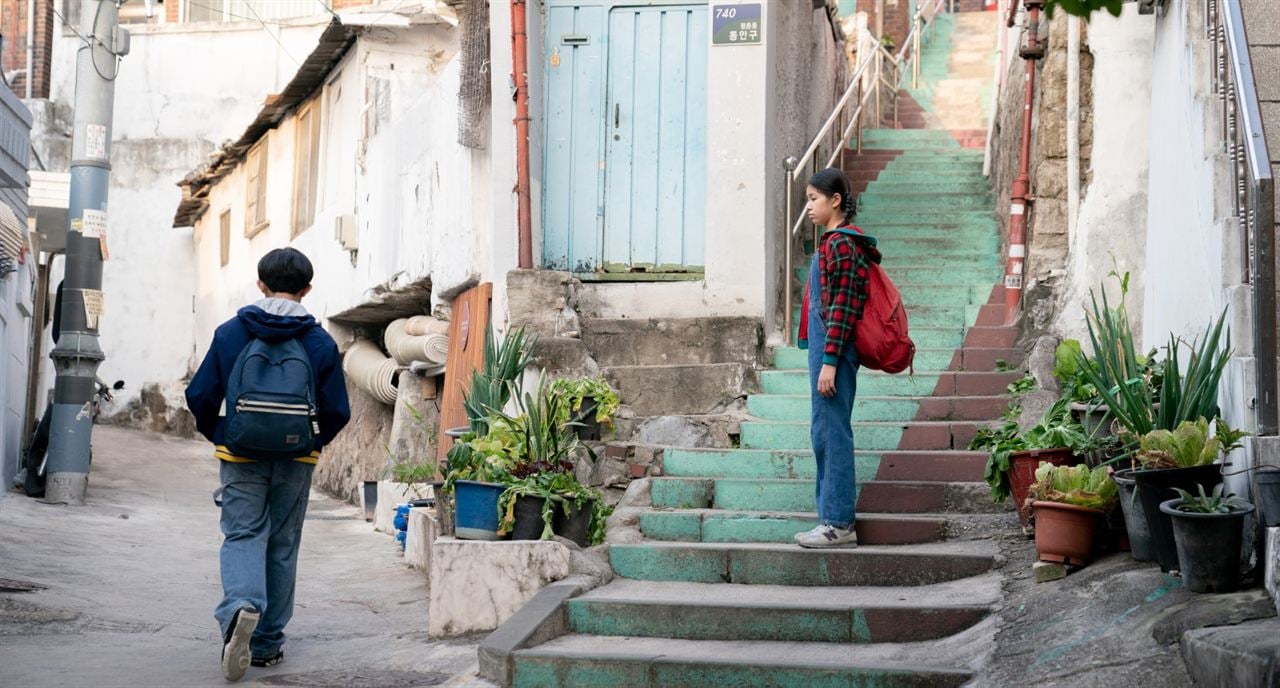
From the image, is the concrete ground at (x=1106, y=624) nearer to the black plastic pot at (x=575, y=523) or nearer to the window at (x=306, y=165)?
the black plastic pot at (x=575, y=523)

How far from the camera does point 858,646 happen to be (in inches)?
216

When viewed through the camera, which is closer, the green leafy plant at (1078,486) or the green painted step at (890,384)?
the green leafy plant at (1078,486)

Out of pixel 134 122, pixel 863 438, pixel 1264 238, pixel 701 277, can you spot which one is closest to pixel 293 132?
pixel 134 122

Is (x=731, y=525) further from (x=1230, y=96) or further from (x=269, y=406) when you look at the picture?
(x=1230, y=96)

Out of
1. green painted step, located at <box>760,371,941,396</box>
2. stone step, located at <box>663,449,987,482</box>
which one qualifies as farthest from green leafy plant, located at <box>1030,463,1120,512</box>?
green painted step, located at <box>760,371,941,396</box>

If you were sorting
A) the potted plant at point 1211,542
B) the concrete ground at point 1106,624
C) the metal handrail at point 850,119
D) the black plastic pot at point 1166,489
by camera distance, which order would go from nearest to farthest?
the concrete ground at point 1106,624
the potted plant at point 1211,542
the black plastic pot at point 1166,489
the metal handrail at point 850,119

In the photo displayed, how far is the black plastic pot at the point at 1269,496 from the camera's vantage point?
14.5ft

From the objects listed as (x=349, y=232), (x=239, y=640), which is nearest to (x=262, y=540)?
(x=239, y=640)

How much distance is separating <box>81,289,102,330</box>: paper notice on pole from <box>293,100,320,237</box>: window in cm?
497

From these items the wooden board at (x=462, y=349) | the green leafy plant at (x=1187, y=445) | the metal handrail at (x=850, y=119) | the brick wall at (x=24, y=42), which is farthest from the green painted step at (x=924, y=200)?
the brick wall at (x=24, y=42)

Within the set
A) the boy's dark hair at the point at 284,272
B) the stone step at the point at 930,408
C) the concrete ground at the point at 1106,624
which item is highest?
the boy's dark hair at the point at 284,272

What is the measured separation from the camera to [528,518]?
6.50m

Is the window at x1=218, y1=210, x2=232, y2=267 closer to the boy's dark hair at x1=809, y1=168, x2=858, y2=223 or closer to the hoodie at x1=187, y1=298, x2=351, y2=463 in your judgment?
the hoodie at x1=187, y1=298, x2=351, y2=463

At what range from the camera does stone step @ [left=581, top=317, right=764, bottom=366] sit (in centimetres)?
885
